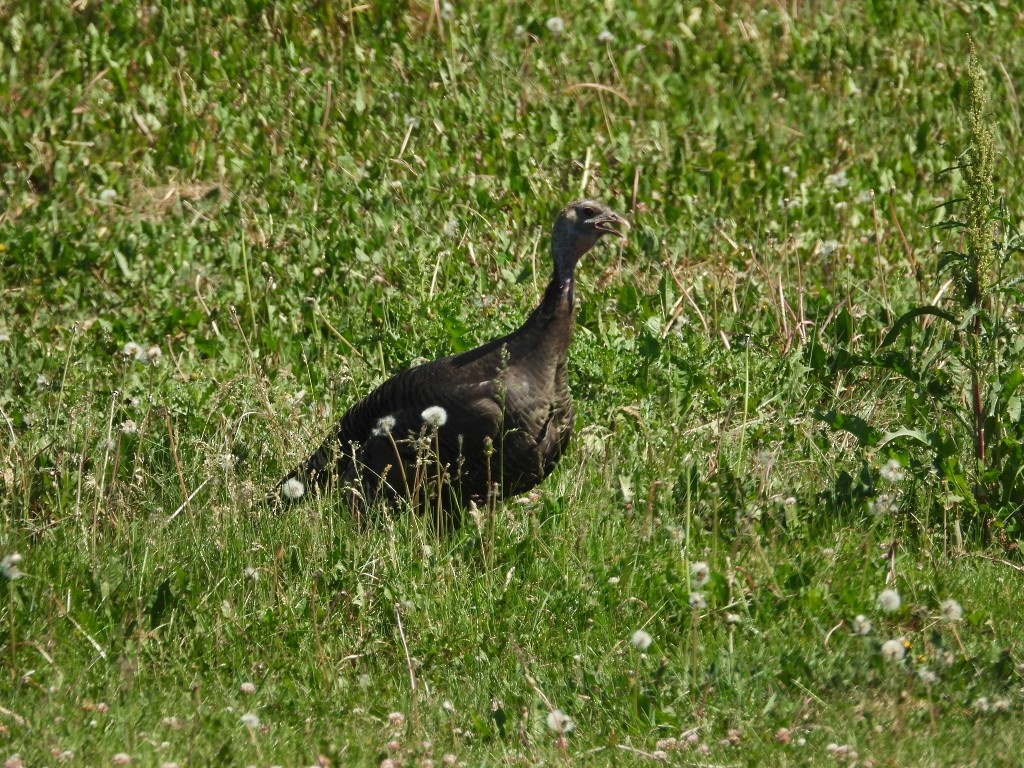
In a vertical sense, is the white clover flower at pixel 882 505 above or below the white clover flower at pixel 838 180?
below

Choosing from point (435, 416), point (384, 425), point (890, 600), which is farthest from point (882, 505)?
point (384, 425)

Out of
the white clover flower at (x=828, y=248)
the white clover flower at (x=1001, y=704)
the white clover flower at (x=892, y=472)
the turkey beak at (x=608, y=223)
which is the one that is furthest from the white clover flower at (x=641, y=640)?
the white clover flower at (x=828, y=248)

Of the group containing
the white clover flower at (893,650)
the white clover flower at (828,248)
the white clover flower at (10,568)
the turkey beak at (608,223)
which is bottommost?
the white clover flower at (828,248)

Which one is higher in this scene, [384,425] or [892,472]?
[384,425]

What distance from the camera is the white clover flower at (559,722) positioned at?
3949mm

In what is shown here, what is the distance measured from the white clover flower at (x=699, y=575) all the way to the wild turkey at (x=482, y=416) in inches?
33.9

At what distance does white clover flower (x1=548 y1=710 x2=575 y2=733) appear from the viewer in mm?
3949

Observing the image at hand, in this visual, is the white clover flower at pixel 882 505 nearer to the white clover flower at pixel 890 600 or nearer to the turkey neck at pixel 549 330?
the white clover flower at pixel 890 600

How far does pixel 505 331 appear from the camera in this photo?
23.0 ft

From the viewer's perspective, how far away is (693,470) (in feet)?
18.5

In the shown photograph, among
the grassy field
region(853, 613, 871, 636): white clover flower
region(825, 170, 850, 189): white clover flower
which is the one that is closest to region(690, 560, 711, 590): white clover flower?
the grassy field

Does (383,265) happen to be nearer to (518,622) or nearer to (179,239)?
(179,239)

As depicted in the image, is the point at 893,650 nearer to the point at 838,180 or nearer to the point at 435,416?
the point at 435,416

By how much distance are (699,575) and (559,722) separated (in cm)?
85
